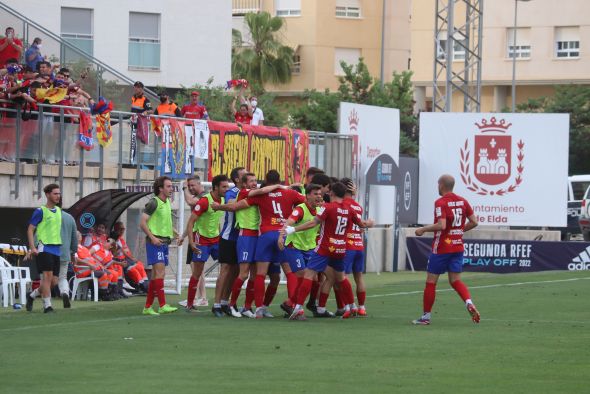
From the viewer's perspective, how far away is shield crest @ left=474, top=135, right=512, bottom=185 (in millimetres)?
Result: 38469

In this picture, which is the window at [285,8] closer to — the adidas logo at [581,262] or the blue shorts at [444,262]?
the adidas logo at [581,262]

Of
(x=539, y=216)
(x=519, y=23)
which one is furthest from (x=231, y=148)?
(x=519, y=23)

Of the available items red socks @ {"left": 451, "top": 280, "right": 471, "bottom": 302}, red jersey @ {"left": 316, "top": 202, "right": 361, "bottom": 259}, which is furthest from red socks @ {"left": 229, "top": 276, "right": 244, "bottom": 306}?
red socks @ {"left": 451, "top": 280, "right": 471, "bottom": 302}

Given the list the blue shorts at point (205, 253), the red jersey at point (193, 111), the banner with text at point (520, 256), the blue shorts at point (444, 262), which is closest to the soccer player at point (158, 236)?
the blue shorts at point (205, 253)

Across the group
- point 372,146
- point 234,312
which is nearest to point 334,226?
point 234,312

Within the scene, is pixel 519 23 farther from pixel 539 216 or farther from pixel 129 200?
pixel 129 200

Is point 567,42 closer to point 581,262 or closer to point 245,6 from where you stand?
point 245,6

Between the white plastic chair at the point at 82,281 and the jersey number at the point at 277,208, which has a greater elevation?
the jersey number at the point at 277,208

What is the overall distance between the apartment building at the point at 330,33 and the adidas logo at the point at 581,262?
127ft

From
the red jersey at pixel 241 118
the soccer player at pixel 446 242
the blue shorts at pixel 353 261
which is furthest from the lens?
the red jersey at pixel 241 118

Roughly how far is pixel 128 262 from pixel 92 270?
1635mm

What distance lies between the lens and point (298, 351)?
47.5ft

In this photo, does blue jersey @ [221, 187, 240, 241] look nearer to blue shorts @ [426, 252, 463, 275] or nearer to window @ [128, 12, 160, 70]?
blue shorts @ [426, 252, 463, 275]

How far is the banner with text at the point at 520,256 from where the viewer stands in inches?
1411
